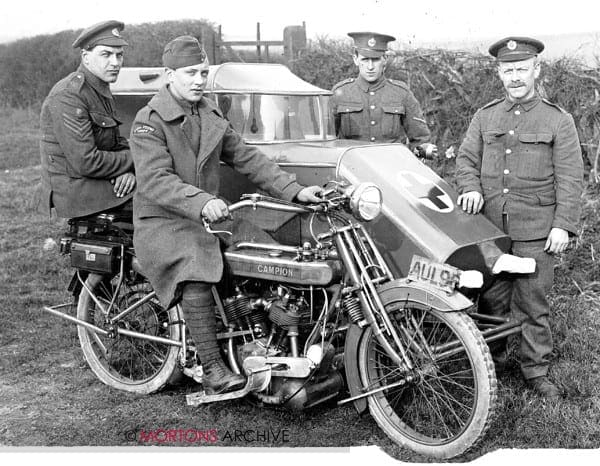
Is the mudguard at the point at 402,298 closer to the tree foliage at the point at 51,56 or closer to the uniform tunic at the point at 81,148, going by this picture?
the uniform tunic at the point at 81,148

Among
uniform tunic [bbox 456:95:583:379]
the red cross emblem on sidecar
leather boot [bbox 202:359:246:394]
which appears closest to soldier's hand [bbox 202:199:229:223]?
leather boot [bbox 202:359:246:394]

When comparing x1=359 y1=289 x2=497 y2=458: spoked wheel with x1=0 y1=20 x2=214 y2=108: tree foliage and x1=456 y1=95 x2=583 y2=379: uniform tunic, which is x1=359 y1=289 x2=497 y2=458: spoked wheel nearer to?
x1=456 y1=95 x2=583 y2=379: uniform tunic

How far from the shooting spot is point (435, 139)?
9.08m

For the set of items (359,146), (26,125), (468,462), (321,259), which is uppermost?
(359,146)

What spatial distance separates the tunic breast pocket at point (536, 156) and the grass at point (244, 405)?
1247 mm

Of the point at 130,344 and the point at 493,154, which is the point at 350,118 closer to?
the point at 493,154

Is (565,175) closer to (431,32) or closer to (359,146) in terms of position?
(359,146)

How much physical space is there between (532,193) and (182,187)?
85.6 inches

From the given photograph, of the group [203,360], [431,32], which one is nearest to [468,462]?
[203,360]

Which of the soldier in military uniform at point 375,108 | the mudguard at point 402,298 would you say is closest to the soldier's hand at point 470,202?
the mudguard at point 402,298

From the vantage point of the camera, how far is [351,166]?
459 centimetres

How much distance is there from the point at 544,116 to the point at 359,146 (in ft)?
3.81

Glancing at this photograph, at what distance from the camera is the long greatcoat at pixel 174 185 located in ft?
13.3

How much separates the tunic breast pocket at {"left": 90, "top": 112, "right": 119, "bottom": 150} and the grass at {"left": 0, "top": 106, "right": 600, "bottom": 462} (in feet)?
5.42
